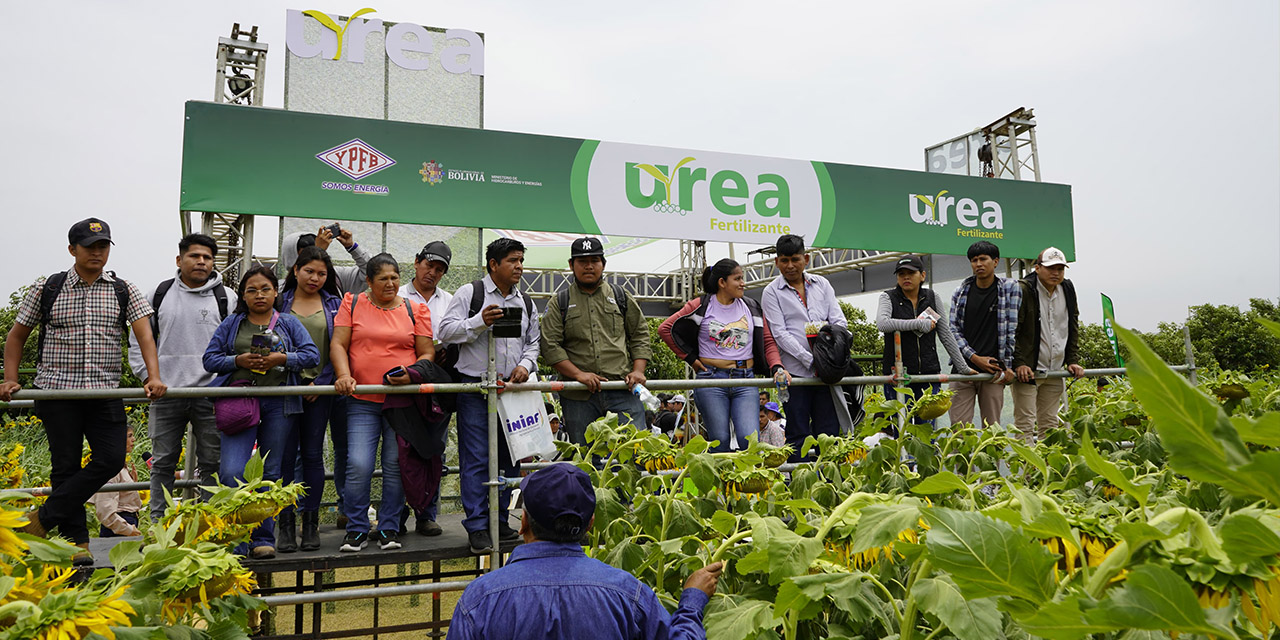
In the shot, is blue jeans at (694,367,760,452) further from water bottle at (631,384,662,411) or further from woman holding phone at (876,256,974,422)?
woman holding phone at (876,256,974,422)

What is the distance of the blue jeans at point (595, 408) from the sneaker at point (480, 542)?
0.83m

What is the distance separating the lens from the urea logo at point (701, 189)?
297 inches

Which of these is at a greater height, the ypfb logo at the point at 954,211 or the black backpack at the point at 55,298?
the ypfb logo at the point at 954,211

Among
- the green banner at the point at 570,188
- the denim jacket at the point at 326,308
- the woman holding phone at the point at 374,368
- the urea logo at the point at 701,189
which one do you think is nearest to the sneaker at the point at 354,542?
the woman holding phone at the point at 374,368

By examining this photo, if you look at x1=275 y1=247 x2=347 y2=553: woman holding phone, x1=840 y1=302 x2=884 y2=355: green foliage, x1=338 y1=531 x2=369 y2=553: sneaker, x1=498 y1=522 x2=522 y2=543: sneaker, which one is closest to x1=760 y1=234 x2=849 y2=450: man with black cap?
x1=498 y1=522 x2=522 y2=543: sneaker

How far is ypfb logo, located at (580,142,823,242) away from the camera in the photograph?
24.3 feet

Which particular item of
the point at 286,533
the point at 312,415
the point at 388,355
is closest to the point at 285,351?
the point at 312,415

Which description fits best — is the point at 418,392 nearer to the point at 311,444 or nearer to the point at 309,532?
the point at 311,444

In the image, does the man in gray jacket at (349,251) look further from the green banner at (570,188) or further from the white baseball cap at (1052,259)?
the white baseball cap at (1052,259)

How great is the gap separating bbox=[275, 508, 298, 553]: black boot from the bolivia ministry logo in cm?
357

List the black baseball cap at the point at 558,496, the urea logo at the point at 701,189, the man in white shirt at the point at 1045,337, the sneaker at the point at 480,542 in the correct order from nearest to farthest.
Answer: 1. the black baseball cap at the point at 558,496
2. the sneaker at the point at 480,542
3. the man in white shirt at the point at 1045,337
4. the urea logo at the point at 701,189

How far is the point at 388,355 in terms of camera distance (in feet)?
14.1

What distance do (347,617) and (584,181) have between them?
462 cm

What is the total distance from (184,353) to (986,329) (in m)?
5.00
